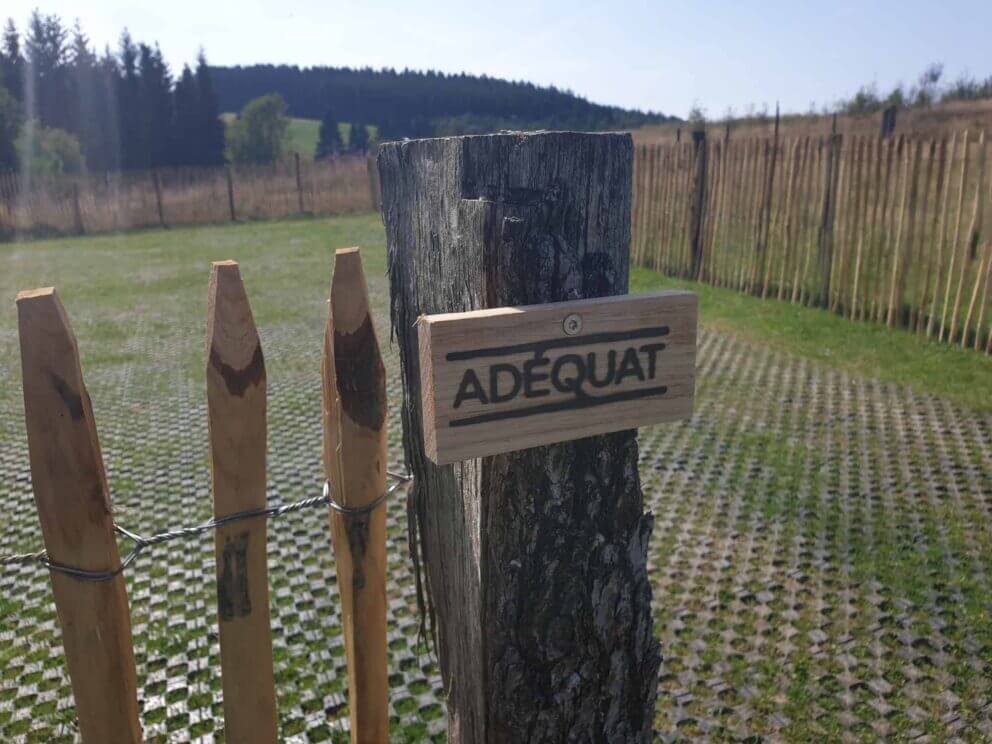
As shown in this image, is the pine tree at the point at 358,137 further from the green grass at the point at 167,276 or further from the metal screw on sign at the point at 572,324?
the metal screw on sign at the point at 572,324

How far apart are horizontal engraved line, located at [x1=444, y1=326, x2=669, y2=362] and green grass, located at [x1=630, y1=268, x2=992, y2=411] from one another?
4932mm

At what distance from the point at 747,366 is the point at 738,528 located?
2.95 meters

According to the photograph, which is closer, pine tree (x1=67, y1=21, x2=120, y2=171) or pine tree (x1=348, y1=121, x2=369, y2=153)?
pine tree (x1=67, y1=21, x2=120, y2=171)

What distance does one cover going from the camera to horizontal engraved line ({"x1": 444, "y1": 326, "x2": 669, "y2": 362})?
121cm

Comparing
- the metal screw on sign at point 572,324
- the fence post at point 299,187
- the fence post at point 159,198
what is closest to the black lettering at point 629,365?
the metal screw on sign at point 572,324

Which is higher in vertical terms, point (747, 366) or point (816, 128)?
point (816, 128)

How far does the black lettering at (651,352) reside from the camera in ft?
4.39

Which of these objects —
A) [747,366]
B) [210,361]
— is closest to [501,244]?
[210,361]

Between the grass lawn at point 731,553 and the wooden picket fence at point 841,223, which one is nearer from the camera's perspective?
the grass lawn at point 731,553

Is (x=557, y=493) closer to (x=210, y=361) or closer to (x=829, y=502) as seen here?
(x=210, y=361)

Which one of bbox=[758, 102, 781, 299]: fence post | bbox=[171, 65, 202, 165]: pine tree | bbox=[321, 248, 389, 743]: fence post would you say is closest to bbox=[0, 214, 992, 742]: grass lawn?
bbox=[321, 248, 389, 743]: fence post

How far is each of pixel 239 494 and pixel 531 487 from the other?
514mm

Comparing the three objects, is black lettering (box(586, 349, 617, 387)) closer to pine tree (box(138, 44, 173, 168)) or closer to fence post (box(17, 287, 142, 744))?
fence post (box(17, 287, 142, 744))

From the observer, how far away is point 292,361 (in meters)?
7.09
